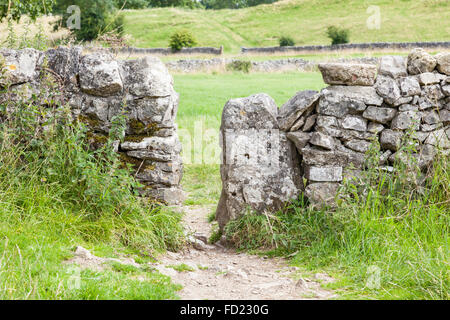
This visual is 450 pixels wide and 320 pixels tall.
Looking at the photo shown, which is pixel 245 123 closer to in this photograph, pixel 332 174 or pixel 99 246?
pixel 332 174

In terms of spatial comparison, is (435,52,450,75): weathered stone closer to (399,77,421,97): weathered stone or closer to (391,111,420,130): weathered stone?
(399,77,421,97): weathered stone

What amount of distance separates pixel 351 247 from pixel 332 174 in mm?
1108

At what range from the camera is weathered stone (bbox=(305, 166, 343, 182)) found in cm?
581

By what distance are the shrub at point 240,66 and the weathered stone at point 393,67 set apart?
60.5 feet

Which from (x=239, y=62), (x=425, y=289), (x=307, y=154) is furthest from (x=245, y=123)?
(x=239, y=62)

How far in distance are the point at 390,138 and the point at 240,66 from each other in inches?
764

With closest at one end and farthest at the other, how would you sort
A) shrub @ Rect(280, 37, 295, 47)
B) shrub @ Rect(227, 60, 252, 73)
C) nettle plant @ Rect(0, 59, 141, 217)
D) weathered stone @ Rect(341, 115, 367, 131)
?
nettle plant @ Rect(0, 59, 141, 217) → weathered stone @ Rect(341, 115, 367, 131) → shrub @ Rect(227, 60, 252, 73) → shrub @ Rect(280, 37, 295, 47)

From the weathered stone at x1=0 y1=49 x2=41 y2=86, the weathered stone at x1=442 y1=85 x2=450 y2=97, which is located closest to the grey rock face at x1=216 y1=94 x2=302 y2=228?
the weathered stone at x1=442 y1=85 x2=450 y2=97

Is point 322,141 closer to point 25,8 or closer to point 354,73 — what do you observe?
point 354,73

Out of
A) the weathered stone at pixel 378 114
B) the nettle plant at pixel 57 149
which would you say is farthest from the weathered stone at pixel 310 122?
the nettle plant at pixel 57 149

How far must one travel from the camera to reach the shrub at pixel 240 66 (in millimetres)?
24266

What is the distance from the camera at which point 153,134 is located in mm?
6004

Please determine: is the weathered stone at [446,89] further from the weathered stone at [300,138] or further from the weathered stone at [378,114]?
the weathered stone at [300,138]

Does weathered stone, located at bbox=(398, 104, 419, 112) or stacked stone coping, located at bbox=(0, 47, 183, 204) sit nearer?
weathered stone, located at bbox=(398, 104, 419, 112)
